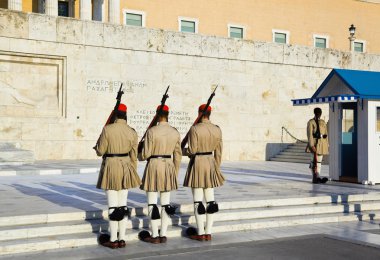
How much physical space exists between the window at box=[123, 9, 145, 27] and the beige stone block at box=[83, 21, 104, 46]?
41.7 ft

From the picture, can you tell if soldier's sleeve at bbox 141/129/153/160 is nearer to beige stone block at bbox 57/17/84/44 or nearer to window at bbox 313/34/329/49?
beige stone block at bbox 57/17/84/44

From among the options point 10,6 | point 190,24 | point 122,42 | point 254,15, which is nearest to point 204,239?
point 122,42

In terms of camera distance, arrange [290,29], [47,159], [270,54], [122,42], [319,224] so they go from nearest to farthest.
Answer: [319,224]
[47,159]
[122,42]
[270,54]
[290,29]

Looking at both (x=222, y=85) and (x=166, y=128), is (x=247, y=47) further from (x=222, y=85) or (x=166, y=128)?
(x=166, y=128)

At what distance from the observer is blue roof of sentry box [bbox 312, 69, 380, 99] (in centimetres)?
1295

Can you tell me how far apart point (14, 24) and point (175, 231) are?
13347 millimetres

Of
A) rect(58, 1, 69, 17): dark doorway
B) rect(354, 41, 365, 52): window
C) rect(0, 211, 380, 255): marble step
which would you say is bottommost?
rect(0, 211, 380, 255): marble step

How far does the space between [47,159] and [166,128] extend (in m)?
12.8

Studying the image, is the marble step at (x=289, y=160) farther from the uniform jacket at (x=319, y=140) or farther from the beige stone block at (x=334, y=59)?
the uniform jacket at (x=319, y=140)

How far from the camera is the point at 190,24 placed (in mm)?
35031

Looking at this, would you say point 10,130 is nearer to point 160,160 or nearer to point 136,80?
point 136,80

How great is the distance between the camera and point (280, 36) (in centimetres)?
3822

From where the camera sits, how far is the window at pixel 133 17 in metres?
32.9

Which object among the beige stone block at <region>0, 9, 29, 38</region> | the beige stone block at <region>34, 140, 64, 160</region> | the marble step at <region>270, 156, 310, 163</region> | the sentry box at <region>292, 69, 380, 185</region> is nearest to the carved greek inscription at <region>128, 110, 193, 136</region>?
the beige stone block at <region>34, 140, 64, 160</region>
